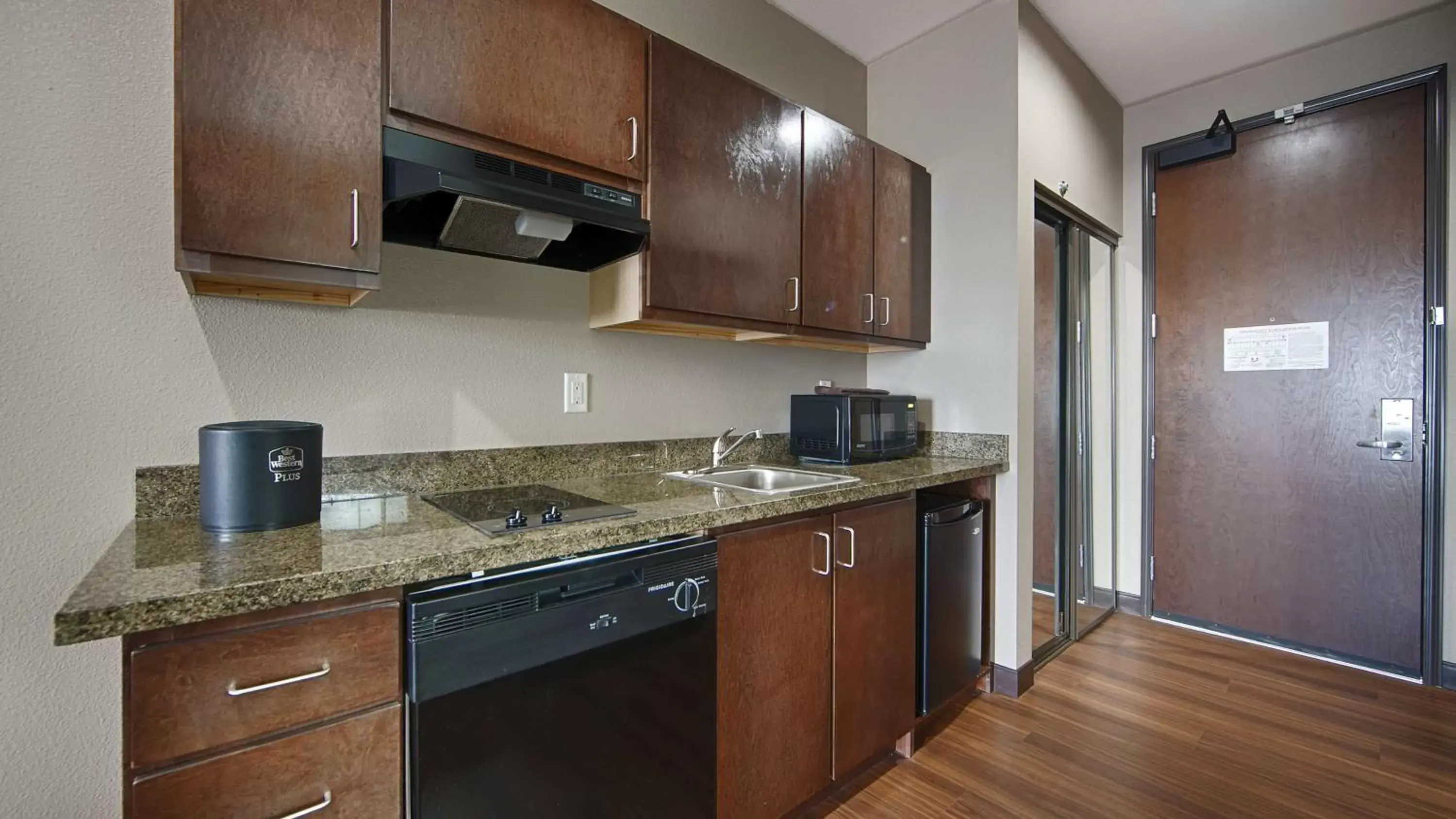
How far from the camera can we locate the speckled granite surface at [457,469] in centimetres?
128

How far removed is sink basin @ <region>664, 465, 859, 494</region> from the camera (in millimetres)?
1986

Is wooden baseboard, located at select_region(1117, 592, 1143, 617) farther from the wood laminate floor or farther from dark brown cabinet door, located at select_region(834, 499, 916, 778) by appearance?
dark brown cabinet door, located at select_region(834, 499, 916, 778)

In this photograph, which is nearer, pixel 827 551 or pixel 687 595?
pixel 687 595

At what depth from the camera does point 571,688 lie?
1104 mm

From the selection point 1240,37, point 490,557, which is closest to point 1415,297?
point 1240,37

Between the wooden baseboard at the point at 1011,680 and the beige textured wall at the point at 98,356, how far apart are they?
232 centimetres

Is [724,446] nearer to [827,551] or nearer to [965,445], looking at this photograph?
[827,551]

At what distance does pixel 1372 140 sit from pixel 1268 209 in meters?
0.41

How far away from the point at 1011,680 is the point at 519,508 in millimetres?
2111

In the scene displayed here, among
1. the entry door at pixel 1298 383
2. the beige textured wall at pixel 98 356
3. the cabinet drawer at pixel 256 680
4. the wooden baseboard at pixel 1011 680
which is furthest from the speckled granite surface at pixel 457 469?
the entry door at pixel 1298 383

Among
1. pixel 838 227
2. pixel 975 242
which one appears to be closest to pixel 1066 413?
pixel 975 242

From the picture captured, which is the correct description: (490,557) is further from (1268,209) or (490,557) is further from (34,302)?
(1268,209)

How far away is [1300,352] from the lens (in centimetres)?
285

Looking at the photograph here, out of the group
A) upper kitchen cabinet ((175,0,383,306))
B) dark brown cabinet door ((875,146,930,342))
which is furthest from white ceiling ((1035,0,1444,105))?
upper kitchen cabinet ((175,0,383,306))
